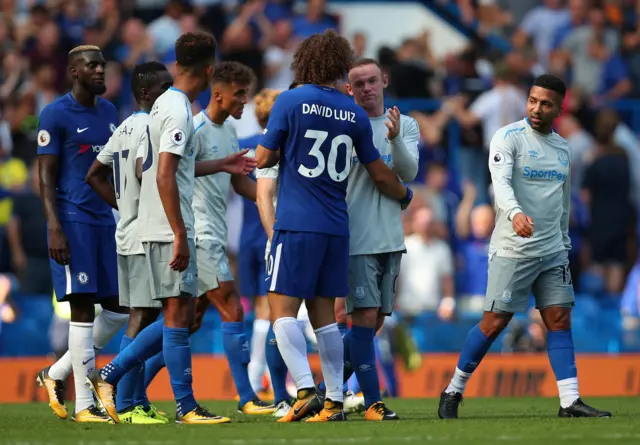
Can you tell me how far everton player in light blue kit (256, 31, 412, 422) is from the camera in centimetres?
840

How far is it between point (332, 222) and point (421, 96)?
Answer: 1029cm

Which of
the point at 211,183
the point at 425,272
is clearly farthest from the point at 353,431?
the point at 425,272

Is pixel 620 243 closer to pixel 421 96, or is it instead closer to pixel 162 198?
pixel 421 96

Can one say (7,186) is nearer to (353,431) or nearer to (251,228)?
(251,228)

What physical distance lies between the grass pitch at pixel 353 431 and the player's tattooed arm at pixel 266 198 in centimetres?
148

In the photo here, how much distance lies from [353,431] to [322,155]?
1.83 metres

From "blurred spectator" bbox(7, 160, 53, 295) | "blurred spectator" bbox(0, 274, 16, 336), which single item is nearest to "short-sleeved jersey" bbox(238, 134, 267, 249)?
"blurred spectator" bbox(0, 274, 16, 336)

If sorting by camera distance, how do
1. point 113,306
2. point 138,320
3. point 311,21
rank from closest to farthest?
point 138,320 < point 113,306 < point 311,21

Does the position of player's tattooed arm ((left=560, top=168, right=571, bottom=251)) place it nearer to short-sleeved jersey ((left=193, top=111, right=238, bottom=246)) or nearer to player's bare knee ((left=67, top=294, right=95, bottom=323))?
short-sleeved jersey ((left=193, top=111, right=238, bottom=246))

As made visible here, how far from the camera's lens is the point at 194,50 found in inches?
332

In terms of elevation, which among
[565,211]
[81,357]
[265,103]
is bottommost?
[81,357]

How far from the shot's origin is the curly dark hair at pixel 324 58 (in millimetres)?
8547

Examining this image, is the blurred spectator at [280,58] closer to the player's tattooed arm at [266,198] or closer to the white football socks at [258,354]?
→ the white football socks at [258,354]

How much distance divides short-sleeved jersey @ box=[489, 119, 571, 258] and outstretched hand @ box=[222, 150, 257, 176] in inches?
71.2
